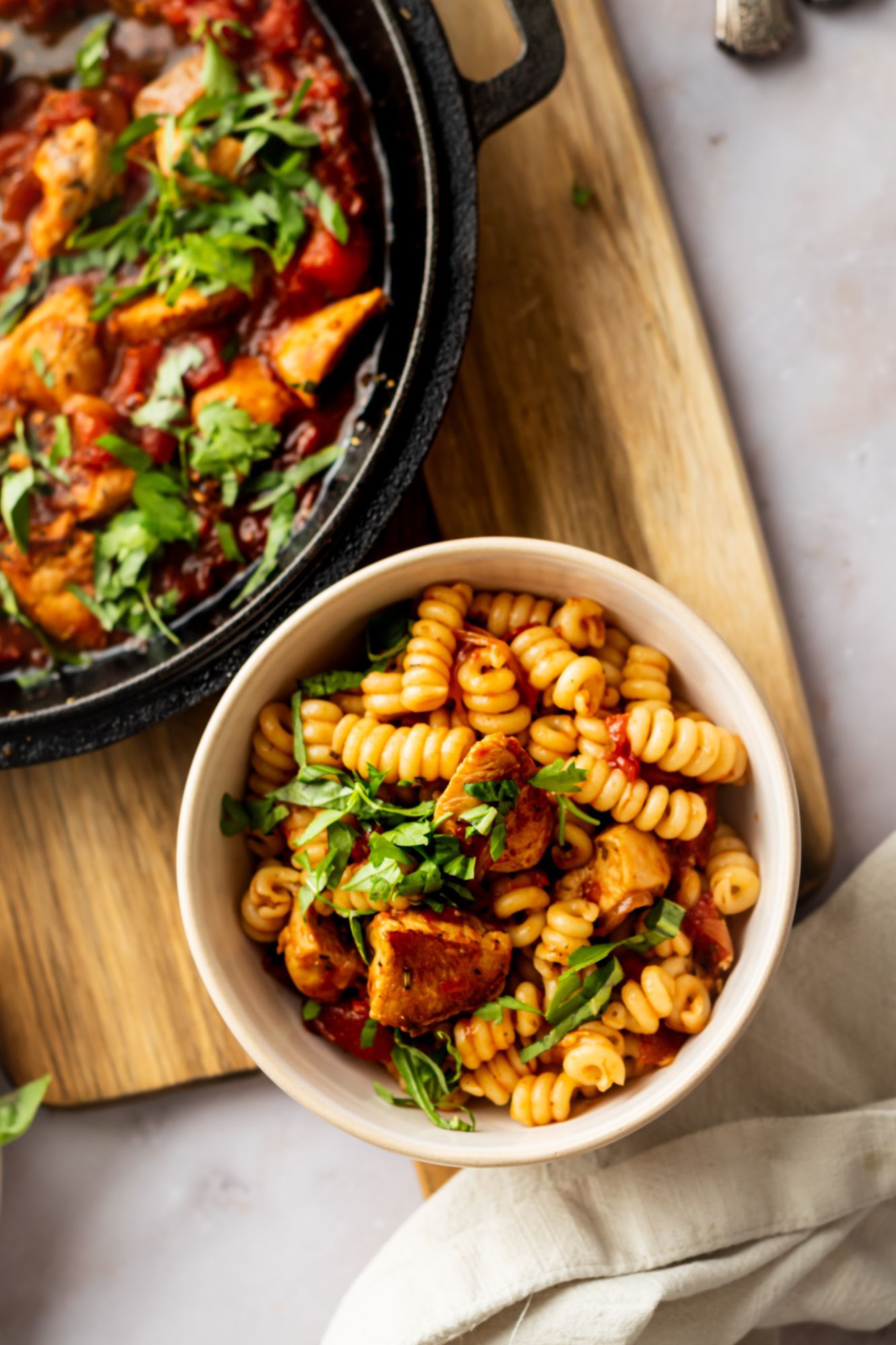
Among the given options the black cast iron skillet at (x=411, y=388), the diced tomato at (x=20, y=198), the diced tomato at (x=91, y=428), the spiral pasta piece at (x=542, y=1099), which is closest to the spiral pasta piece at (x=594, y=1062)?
the spiral pasta piece at (x=542, y=1099)

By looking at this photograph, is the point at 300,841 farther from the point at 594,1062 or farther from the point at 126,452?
the point at 126,452

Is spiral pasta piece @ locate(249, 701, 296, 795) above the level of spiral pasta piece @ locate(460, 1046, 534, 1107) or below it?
above

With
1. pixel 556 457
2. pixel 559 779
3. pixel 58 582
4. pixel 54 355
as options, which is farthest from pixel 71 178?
pixel 559 779

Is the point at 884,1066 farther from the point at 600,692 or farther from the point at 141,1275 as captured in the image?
the point at 141,1275

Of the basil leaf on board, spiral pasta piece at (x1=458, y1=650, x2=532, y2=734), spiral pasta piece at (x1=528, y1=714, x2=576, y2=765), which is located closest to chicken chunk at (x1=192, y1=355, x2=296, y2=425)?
spiral pasta piece at (x1=458, y1=650, x2=532, y2=734)

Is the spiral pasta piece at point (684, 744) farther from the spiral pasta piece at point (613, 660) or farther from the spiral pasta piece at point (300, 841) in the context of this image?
the spiral pasta piece at point (300, 841)

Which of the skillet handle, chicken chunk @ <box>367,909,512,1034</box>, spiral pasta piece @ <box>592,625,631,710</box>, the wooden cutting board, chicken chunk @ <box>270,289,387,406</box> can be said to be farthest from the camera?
the wooden cutting board

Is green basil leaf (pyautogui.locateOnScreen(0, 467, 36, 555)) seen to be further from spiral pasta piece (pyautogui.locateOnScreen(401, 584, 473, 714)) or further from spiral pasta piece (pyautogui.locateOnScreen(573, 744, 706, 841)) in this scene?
spiral pasta piece (pyautogui.locateOnScreen(573, 744, 706, 841))
